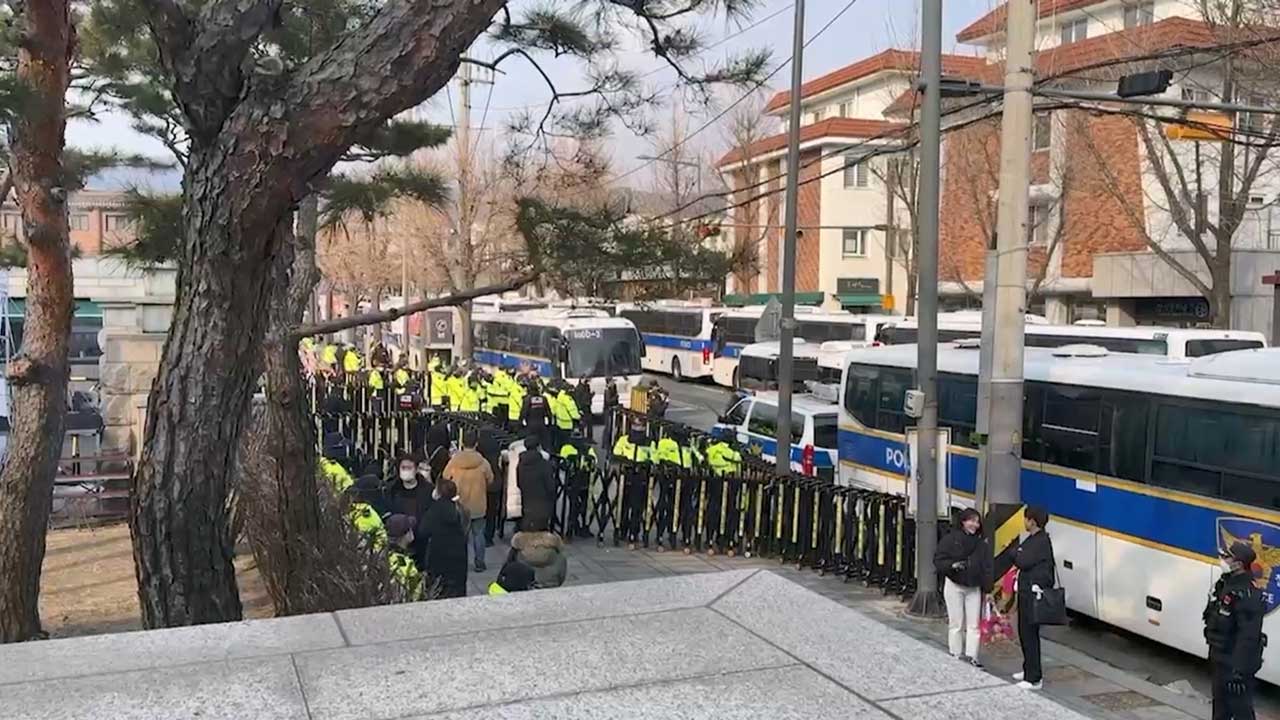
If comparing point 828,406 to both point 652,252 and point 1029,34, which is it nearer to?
point 1029,34

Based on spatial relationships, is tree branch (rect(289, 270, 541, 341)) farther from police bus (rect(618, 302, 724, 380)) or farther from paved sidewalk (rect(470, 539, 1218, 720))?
police bus (rect(618, 302, 724, 380))

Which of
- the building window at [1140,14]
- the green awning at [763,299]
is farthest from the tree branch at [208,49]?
the green awning at [763,299]

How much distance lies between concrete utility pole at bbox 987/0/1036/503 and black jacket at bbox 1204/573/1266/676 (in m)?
2.92

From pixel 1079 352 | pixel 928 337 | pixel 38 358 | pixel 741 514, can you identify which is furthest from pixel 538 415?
pixel 38 358

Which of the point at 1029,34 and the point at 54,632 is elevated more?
the point at 1029,34

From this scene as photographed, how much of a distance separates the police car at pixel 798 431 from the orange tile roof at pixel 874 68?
39.9 feet

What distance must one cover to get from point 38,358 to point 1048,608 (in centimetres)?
832

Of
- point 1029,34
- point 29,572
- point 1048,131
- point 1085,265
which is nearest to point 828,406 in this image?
point 1029,34

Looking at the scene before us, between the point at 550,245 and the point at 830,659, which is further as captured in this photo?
the point at 550,245

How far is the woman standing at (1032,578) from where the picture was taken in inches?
333

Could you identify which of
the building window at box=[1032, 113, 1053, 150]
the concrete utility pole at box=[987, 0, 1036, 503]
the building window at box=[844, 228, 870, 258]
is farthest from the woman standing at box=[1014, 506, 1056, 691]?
the building window at box=[844, 228, 870, 258]

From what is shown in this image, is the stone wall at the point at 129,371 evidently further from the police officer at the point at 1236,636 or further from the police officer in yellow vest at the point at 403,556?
the police officer at the point at 1236,636

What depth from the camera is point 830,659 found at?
4.06 metres

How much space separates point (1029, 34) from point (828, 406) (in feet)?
27.7
